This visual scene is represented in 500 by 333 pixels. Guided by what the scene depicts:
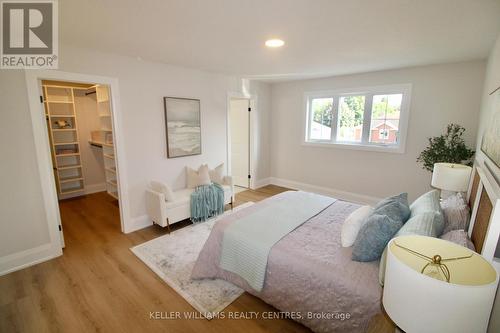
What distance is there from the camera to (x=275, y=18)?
189 centimetres

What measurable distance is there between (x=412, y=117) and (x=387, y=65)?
945 millimetres

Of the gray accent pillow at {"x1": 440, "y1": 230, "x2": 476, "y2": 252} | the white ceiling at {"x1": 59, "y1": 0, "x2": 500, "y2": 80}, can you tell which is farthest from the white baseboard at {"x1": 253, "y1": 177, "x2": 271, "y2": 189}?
the gray accent pillow at {"x1": 440, "y1": 230, "x2": 476, "y2": 252}

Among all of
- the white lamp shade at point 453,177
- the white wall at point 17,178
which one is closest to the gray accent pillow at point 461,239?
the white lamp shade at point 453,177

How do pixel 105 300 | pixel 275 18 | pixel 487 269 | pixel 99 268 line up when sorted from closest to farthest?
pixel 487 269 < pixel 275 18 < pixel 105 300 < pixel 99 268

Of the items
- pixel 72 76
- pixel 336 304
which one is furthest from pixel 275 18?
pixel 72 76

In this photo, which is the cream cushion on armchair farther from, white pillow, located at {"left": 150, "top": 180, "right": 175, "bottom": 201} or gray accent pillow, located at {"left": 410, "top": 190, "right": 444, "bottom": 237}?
gray accent pillow, located at {"left": 410, "top": 190, "right": 444, "bottom": 237}

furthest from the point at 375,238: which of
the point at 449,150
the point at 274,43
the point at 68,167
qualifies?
the point at 68,167

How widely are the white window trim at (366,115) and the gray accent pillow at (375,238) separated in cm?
281

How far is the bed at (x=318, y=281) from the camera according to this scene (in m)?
1.46

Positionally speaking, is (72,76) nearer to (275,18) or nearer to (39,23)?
(39,23)

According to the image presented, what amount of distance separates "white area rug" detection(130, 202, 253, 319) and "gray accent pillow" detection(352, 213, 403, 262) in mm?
1209

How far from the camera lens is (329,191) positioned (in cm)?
488

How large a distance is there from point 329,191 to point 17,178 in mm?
4794

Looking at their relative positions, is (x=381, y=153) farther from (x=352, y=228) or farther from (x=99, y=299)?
(x=99, y=299)
